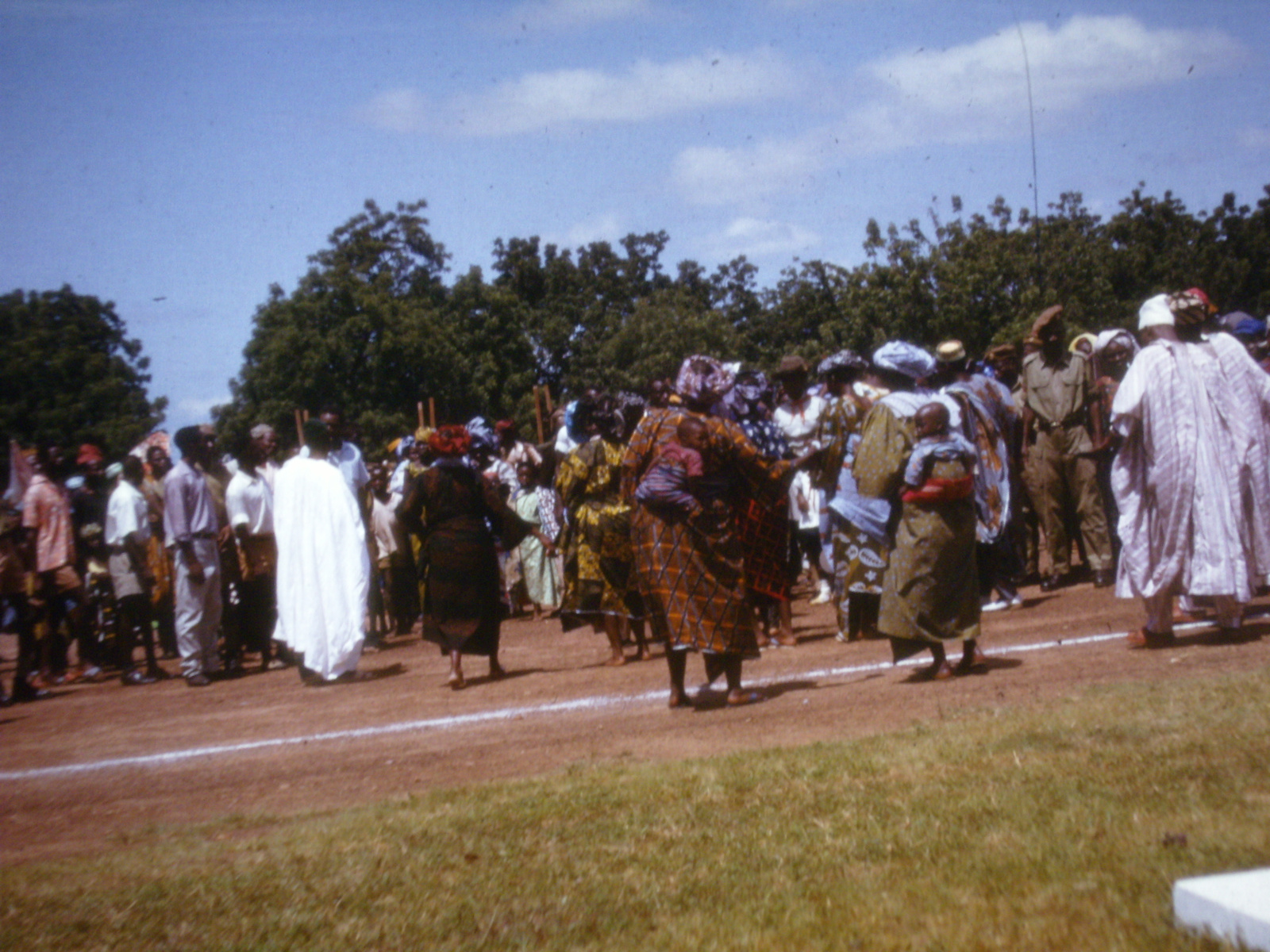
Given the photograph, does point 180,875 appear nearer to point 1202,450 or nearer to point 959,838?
point 959,838

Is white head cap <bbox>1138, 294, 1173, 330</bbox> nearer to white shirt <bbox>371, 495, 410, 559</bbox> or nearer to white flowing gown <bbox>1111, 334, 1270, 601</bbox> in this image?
white flowing gown <bbox>1111, 334, 1270, 601</bbox>

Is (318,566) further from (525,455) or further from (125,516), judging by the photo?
(525,455)

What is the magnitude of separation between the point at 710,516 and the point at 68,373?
43.3ft

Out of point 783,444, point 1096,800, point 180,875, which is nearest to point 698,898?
point 1096,800

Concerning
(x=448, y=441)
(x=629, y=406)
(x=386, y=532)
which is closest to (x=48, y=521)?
(x=386, y=532)

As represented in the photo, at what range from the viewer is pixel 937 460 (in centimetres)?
795

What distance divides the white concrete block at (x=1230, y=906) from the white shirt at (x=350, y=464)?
33.0 feet

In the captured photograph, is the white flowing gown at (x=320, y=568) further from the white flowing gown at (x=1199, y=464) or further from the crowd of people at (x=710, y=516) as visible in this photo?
the white flowing gown at (x=1199, y=464)

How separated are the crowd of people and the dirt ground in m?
0.36

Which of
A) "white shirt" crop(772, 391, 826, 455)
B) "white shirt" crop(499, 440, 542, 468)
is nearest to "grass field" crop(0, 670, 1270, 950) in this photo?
"white shirt" crop(772, 391, 826, 455)

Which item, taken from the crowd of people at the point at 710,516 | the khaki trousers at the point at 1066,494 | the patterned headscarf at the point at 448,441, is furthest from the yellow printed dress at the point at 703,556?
the khaki trousers at the point at 1066,494

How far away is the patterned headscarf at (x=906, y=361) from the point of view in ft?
27.9

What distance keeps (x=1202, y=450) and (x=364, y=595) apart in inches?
260

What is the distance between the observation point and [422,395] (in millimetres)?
60625
